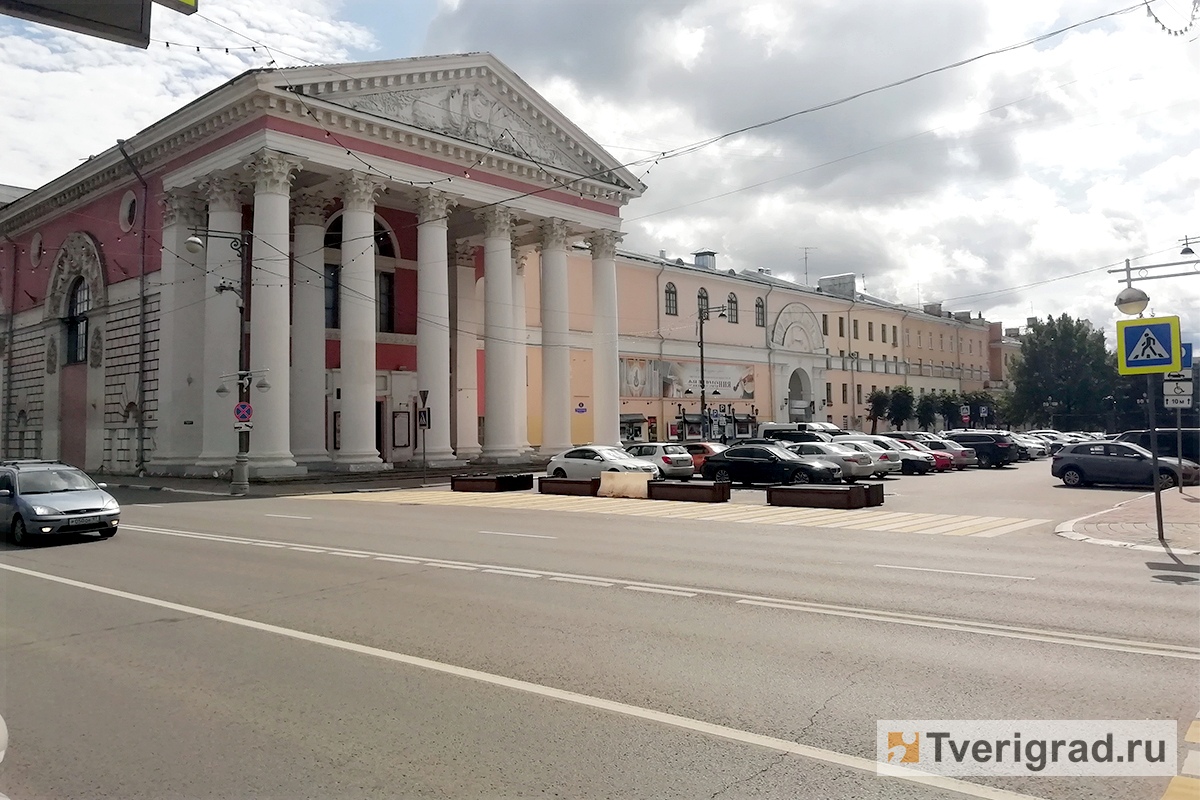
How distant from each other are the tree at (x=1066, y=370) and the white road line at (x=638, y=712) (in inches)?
2856

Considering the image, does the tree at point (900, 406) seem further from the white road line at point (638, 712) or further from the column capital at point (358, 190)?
the white road line at point (638, 712)

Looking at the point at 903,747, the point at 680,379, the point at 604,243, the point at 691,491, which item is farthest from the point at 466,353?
the point at 903,747

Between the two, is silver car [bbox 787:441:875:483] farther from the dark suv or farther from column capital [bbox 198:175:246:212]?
column capital [bbox 198:175:246:212]

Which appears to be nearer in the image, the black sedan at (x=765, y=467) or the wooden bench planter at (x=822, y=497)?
the wooden bench planter at (x=822, y=497)

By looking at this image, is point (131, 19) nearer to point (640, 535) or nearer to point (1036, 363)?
point (640, 535)

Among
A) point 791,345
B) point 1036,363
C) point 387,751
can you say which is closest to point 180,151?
point 387,751

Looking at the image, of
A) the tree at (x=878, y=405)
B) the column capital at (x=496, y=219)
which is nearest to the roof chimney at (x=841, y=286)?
the tree at (x=878, y=405)

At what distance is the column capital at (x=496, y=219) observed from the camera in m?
37.4

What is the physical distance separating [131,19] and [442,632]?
17.2 ft

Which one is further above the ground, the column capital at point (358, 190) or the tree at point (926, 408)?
the column capital at point (358, 190)

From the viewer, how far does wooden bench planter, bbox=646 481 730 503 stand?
22391mm

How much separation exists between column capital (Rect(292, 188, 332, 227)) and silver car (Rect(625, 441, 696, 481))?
1684 cm

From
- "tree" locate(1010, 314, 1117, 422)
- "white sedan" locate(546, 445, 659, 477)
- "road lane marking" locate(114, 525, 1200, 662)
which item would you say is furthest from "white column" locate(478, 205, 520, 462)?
"tree" locate(1010, 314, 1117, 422)

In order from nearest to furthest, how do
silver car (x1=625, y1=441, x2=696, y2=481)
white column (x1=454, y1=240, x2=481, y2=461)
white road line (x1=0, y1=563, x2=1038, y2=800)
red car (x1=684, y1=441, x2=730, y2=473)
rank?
white road line (x1=0, y1=563, x2=1038, y2=800)
silver car (x1=625, y1=441, x2=696, y2=481)
red car (x1=684, y1=441, x2=730, y2=473)
white column (x1=454, y1=240, x2=481, y2=461)
